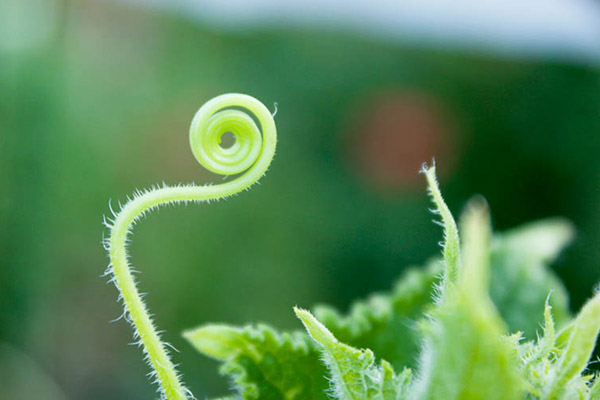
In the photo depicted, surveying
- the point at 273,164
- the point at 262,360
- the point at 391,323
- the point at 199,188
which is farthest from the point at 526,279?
the point at 273,164

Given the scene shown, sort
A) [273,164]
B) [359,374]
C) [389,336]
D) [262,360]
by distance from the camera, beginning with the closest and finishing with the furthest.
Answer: [359,374], [262,360], [389,336], [273,164]

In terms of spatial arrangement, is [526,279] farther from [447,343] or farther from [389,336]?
[447,343]

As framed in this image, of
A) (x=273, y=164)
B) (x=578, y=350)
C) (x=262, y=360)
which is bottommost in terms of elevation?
(x=578, y=350)

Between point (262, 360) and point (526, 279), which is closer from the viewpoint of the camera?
point (262, 360)

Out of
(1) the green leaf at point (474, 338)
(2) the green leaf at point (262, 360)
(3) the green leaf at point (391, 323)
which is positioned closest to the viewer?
(1) the green leaf at point (474, 338)

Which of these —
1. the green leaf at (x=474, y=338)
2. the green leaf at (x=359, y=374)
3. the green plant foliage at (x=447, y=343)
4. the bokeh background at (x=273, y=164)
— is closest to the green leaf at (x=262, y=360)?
the green plant foliage at (x=447, y=343)

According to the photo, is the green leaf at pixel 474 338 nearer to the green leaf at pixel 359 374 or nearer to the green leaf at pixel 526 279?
the green leaf at pixel 359 374

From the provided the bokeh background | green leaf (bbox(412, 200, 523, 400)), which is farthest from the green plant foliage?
the bokeh background

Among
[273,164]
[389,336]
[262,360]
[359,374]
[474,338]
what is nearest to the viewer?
[474,338]
